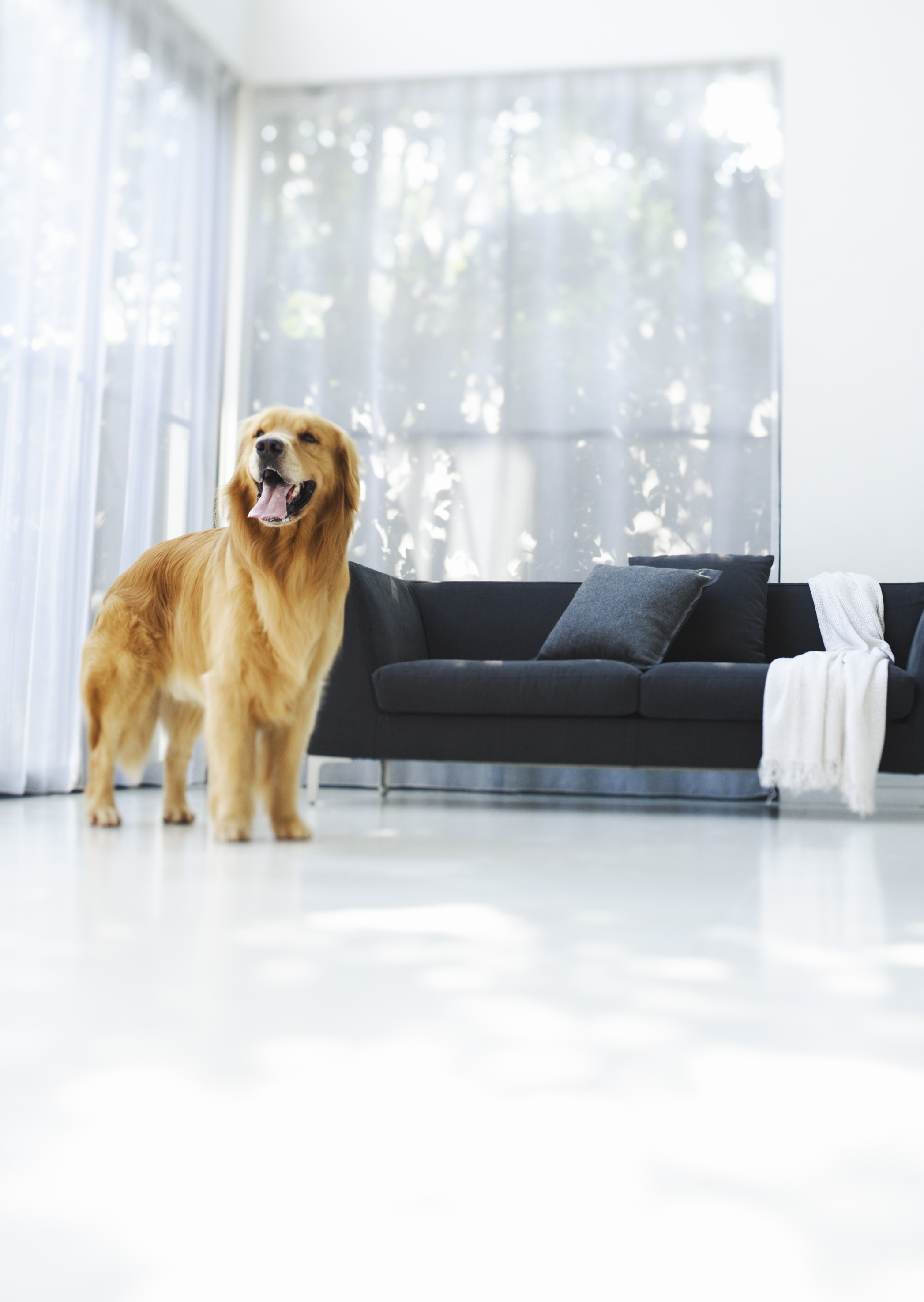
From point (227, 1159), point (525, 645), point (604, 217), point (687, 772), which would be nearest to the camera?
A: point (227, 1159)

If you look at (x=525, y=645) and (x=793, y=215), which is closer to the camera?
(x=525, y=645)

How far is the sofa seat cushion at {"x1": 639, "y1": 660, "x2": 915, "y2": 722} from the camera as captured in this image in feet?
10.8

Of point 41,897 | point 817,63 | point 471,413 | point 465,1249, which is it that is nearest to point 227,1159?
point 465,1249

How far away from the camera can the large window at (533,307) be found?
4.79 metres

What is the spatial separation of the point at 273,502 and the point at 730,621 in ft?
6.71

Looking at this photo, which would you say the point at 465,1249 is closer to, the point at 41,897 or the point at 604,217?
the point at 41,897

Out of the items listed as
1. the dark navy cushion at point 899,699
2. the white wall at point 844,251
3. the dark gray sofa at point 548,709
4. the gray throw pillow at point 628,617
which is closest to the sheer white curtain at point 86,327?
the white wall at point 844,251

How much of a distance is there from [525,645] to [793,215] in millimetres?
2174

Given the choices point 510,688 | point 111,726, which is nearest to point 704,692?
point 510,688

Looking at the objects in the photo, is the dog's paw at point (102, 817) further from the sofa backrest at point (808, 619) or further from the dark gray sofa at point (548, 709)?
the sofa backrest at point (808, 619)

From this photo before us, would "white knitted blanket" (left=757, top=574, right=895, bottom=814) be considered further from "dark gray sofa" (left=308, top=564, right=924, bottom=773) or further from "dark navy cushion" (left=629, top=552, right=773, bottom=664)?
Answer: "dark navy cushion" (left=629, top=552, right=773, bottom=664)

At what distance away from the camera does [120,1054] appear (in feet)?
3.29

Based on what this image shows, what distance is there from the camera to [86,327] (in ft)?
12.8

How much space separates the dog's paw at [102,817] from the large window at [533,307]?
2320mm
